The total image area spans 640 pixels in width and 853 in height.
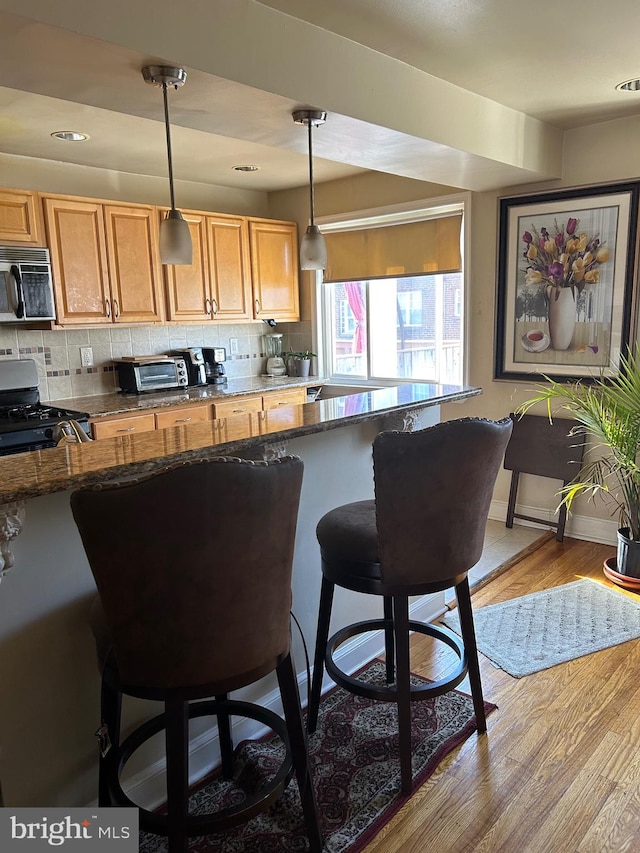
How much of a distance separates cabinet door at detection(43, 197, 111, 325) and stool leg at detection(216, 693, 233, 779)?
2.67m

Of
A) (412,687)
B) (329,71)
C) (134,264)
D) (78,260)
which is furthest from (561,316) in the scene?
(78,260)

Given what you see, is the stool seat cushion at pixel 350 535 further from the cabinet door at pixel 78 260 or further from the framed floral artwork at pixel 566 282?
the cabinet door at pixel 78 260

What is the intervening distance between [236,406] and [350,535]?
101 inches

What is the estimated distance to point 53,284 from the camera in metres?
3.59

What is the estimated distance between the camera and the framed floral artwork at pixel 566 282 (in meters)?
3.47

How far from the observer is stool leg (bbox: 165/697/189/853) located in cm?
127

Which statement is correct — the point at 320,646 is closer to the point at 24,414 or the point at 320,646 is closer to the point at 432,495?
the point at 432,495

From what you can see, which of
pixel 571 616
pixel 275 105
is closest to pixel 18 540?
pixel 275 105

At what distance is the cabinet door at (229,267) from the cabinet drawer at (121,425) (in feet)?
3.66

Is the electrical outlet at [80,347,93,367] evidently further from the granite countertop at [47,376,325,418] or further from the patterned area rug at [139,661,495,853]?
Answer: the patterned area rug at [139,661,495,853]

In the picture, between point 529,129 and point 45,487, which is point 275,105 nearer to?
point 45,487

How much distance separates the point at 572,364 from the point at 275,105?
2466 mm

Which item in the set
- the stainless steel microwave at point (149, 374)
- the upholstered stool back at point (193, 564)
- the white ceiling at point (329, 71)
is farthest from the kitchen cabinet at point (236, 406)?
the upholstered stool back at point (193, 564)

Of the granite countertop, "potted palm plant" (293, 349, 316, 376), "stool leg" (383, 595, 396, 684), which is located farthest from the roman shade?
"stool leg" (383, 595, 396, 684)
